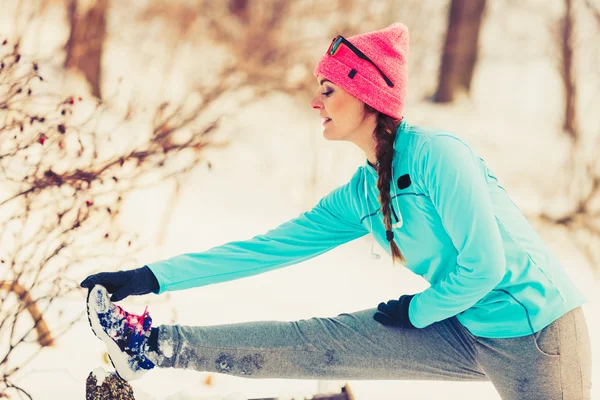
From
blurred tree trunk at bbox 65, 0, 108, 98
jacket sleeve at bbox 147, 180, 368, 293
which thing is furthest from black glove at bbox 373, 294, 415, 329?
blurred tree trunk at bbox 65, 0, 108, 98

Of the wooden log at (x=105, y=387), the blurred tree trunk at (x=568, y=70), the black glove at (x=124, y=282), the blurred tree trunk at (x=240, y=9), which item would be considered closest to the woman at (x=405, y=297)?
the black glove at (x=124, y=282)

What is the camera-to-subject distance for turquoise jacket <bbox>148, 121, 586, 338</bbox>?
167 centimetres

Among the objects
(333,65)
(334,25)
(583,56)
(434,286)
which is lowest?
(434,286)

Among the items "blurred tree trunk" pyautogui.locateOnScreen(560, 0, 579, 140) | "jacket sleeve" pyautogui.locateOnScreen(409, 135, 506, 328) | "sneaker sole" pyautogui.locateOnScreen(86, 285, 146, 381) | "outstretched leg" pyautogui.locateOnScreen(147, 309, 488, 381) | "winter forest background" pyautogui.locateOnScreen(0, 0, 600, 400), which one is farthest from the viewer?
"blurred tree trunk" pyautogui.locateOnScreen(560, 0, 579, 140)

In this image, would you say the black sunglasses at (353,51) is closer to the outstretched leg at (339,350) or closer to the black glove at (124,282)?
the outstretched leg at (339,350)

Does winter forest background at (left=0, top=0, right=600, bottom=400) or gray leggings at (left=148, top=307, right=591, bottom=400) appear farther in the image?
winter forest background at (left=0, top=0, right=600, bottom=400)

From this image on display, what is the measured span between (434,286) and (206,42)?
4.62 meters

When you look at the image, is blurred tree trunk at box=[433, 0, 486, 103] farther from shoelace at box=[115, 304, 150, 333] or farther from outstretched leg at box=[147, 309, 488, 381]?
shoelace at box=[115, 304, 150, 333]

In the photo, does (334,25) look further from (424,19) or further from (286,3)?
(424,19)

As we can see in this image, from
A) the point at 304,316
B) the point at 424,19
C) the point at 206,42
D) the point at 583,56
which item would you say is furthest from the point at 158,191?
the point at 583,56

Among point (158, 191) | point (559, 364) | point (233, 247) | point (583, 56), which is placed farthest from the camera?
point (583, 56)

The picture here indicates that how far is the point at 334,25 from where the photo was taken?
600cm

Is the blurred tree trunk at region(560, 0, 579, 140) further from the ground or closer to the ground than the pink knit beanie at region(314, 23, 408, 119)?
further from the ground

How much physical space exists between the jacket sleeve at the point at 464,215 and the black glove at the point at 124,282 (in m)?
0.91
